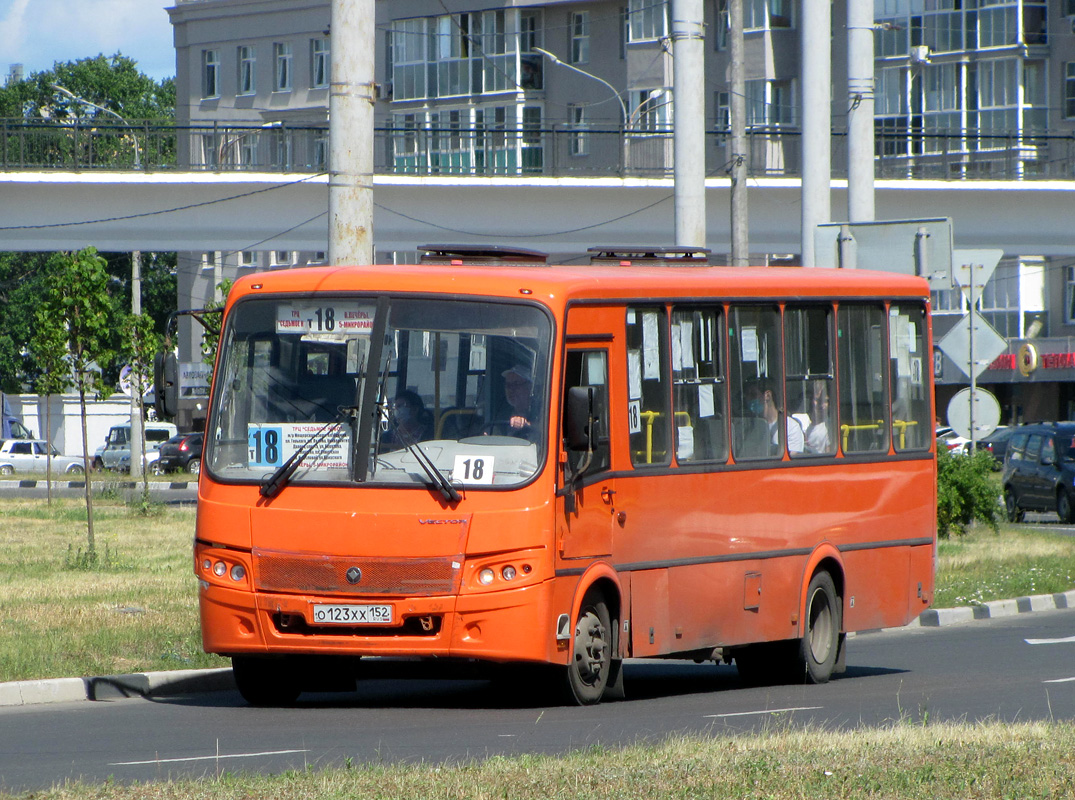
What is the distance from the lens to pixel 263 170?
3503 centimetres

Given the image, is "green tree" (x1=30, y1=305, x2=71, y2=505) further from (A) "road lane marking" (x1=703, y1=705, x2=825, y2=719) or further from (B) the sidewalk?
(A) "road lane marking" (x1=703, y1=705, x2=825, y2=719)

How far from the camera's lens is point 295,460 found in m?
11.2

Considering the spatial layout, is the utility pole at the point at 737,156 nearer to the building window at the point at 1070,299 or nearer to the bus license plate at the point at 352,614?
the bus license plate at the point at 352,614

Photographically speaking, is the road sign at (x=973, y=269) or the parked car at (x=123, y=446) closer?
the road sign at (x=973, y=269)

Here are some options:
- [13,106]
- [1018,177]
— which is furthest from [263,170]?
[13,106]

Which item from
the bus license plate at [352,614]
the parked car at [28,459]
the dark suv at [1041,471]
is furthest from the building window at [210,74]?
the bus license plate at [352,614]

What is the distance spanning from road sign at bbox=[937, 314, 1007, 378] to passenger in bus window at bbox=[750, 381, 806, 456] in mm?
10121

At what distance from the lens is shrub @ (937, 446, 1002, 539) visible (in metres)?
26.7

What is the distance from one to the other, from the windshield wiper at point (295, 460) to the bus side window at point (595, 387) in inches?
52.3

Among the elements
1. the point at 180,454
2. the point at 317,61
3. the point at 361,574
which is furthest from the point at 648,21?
the point at 361,574

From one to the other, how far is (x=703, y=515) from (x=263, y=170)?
24.0 metres

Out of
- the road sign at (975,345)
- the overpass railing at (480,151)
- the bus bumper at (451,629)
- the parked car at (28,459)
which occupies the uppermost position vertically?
the overpass railing at (480,151)

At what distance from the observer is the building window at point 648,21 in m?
65.3

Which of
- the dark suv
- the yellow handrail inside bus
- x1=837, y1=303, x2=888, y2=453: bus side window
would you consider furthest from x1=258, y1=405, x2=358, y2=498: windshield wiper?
the dark suv
